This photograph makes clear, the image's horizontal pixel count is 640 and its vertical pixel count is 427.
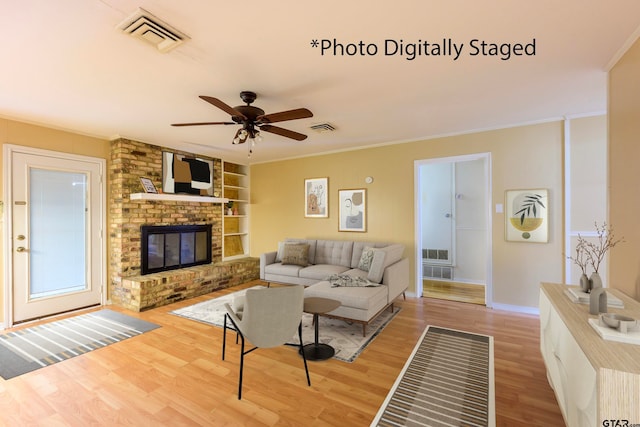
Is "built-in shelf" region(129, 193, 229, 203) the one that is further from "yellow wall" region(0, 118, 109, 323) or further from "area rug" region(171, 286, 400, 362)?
"area rug" region(171, 286, 400, 362)

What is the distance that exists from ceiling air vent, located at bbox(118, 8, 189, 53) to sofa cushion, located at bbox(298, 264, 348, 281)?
3.38 m

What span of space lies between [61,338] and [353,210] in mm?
4338

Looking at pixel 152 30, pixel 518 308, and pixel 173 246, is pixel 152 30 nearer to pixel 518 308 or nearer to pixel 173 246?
pixel 173 246

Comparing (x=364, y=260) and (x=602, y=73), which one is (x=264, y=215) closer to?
(x=364, y=260)

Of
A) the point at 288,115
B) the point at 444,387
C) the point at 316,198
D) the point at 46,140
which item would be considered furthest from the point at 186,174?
the point at 444,387

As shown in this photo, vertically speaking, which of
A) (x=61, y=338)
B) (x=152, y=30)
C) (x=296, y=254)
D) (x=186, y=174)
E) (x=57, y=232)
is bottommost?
(x=61, y=338)

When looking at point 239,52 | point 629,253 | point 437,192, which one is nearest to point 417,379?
point 629,253

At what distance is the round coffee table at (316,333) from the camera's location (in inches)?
107

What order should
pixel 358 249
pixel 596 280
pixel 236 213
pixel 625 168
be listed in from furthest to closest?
pixel 236 213 → pixel 358 249 → pixel 625 168 → pixel 596 280

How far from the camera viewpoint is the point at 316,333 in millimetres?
2773

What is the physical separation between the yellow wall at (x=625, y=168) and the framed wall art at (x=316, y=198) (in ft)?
13.0

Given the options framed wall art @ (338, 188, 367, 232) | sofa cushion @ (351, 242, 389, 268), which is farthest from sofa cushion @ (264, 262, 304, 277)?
framed wall art @ (338, 188, 367, 232)

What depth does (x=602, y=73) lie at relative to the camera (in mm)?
2506

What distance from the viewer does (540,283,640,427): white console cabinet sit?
103 centimetres
